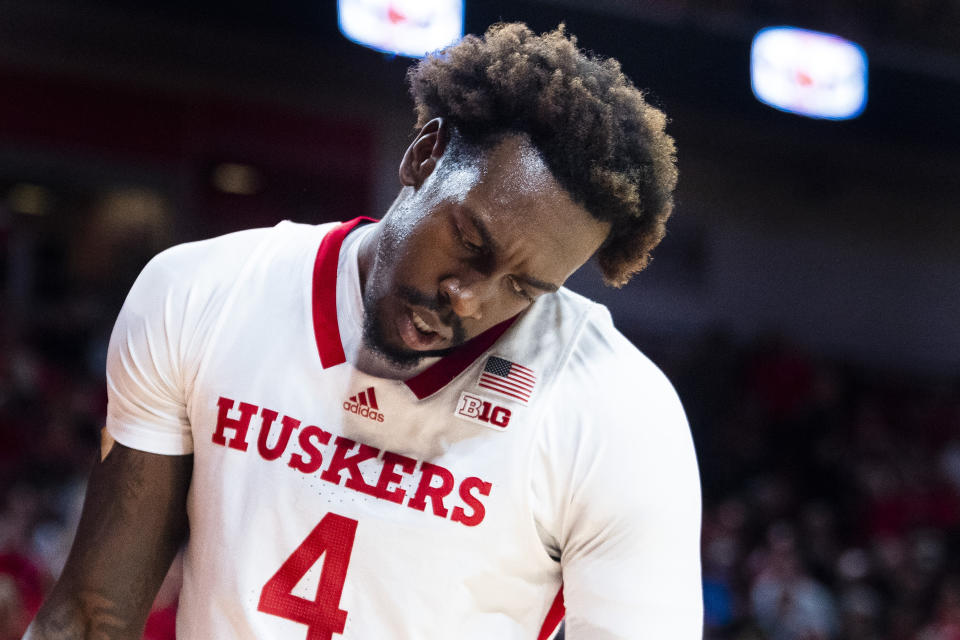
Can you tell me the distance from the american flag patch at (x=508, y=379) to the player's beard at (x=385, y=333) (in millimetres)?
61

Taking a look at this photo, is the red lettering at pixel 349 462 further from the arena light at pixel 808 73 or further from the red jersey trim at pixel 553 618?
the arena light at pixel 808 73

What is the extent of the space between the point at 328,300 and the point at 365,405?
0.18m

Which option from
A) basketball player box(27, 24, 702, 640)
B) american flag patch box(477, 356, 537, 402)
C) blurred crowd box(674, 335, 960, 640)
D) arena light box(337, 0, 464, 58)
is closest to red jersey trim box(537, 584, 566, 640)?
basketball player box(27, 24, 702, 640)

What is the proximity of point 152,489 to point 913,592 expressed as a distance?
5195mm

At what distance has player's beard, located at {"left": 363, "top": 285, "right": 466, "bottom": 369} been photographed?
1.40m

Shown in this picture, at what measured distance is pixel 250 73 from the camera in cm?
686

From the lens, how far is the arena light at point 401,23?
4988 mm

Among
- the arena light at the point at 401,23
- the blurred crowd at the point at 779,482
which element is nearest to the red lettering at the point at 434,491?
the blurred crowd at the point at 779,482

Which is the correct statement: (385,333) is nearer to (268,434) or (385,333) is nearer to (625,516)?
(268,434)

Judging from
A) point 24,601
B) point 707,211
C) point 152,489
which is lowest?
point 24,601

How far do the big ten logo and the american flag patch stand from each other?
0.02 meters

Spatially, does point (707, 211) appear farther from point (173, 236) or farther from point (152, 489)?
point (152, 489)

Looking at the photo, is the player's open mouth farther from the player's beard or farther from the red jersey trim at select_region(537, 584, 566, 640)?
the red jersey trim at select_region(537, 584, 566, 640)

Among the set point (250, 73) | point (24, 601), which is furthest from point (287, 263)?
point (250, 73)
